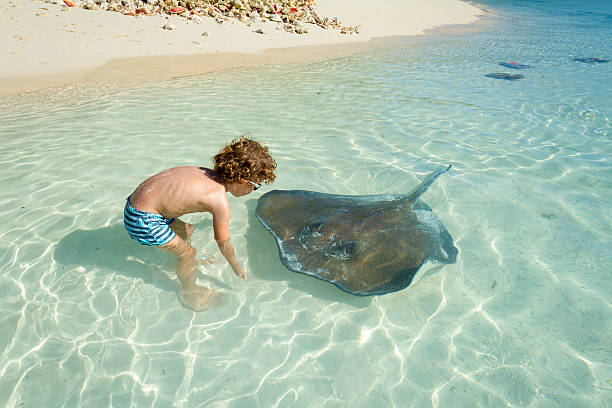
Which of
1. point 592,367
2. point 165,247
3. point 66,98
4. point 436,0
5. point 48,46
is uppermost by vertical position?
point 436,0

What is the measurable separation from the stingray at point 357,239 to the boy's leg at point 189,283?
78cm

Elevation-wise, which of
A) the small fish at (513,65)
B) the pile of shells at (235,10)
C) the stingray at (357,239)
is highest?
the pile of shells at (235,10)

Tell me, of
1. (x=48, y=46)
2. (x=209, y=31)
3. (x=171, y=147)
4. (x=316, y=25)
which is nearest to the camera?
(x=171, y=147)

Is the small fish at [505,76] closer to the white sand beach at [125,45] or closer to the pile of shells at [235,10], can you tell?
the white sand beach at [125,45]

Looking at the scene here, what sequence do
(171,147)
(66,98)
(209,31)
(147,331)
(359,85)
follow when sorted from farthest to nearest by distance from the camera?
(209,31)
(359,85)
(66,98)
(171,147)
(147,331)

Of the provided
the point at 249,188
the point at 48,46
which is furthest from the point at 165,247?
the point at 48,46

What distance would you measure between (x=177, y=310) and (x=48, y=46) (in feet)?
37.9

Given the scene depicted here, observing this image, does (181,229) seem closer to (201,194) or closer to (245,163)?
(201,194)

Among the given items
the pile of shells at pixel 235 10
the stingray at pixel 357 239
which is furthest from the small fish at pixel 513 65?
the stingray at pixel 357 239

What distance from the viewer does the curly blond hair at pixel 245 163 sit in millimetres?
2939

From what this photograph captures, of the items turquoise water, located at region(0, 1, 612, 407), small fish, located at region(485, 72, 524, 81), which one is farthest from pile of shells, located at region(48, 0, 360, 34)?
small fish, located at region(485, 72, 524, 81)

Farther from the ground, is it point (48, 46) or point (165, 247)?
point (48, 46)

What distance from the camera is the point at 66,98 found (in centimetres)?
820

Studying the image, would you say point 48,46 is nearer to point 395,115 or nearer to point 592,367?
point 395,115
